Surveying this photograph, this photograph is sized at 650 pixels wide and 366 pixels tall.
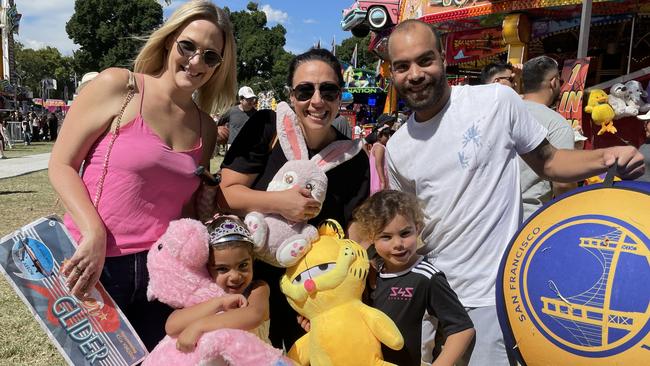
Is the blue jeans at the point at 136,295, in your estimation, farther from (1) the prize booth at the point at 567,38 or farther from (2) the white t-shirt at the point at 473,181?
(1) the prize booth at the point at 567,38

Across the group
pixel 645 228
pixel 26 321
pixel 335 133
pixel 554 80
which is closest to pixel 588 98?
pixel 554 80

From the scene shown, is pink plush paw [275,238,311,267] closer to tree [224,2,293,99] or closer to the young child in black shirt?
the young child in black shirt

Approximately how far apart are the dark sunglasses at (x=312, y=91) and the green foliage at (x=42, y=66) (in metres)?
70.5

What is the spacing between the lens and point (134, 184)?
2039 mm

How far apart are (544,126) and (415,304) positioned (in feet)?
6.20

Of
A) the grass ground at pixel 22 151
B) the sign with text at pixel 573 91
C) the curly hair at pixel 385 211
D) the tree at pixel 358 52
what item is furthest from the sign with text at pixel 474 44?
the tree at pixel 358 52

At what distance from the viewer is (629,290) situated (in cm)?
153

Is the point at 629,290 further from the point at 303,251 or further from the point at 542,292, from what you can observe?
the point at 303,251

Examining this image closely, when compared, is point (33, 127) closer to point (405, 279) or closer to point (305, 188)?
point (305, 188)

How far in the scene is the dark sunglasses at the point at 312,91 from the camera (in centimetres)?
236

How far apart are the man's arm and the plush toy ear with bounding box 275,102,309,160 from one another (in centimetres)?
99

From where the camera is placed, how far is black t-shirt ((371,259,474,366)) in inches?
81.7

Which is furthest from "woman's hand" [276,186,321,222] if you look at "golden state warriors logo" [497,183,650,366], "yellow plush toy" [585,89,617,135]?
"yellow plush toy" [585,89,617,135]

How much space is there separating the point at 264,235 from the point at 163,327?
1.97 ft
